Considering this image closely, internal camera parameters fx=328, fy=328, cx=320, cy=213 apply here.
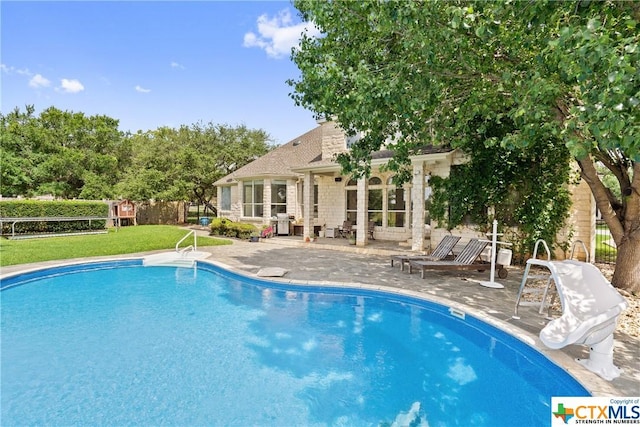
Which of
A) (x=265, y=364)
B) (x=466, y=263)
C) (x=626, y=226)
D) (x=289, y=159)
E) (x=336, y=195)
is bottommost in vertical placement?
(x=265, y=364)

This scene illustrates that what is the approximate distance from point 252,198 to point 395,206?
32.8 ft

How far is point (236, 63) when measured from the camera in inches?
727

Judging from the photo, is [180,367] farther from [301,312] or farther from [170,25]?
[170,25]

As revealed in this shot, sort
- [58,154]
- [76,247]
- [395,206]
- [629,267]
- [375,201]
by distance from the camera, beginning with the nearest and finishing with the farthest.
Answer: [629,267] < [76,247] < [395,206] < [375,201] < [58,154]

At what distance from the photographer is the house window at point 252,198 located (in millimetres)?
21562

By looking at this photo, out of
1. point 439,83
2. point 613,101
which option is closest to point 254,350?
point 613,101

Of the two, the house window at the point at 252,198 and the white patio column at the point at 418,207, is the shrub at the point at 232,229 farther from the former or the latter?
the white patio column at the point at 418,207

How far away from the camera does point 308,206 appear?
16547mm

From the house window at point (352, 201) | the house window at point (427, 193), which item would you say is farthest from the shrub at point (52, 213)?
the house window at point (427, 193)

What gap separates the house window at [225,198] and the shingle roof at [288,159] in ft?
5.21

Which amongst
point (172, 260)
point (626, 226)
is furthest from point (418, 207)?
point (172, 260)

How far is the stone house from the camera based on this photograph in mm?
12664

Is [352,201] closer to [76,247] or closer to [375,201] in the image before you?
[375,201]

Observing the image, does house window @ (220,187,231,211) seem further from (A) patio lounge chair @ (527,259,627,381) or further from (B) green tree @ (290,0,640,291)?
(A) patio lounge chair @ (527,259,627,381)
